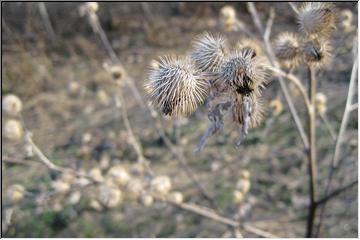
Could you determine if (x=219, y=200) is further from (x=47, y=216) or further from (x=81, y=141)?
(x=81, y=141)

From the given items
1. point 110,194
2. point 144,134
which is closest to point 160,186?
point 110,194

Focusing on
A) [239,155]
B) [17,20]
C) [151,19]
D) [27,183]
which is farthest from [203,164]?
[17,20]

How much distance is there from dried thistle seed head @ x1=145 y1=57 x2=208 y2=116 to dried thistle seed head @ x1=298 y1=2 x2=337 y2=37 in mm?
519

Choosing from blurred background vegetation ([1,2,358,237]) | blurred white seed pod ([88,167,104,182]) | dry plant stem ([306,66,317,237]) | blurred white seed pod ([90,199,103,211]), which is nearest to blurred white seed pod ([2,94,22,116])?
blurred background vegetation ([1,2,358,237])

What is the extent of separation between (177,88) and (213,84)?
0.13m

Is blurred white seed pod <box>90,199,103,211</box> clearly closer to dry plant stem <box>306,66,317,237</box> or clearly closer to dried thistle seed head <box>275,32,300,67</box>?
dry plant stem <box>306,66,317,237</box>

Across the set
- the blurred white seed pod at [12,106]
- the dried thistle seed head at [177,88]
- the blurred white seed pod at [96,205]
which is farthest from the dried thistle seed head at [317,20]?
the blurred white seed pod at [96,205]

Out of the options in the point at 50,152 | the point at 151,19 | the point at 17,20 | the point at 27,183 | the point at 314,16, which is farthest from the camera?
the point at 17,20

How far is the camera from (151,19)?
8.70m

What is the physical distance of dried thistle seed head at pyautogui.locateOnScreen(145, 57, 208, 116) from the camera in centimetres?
148

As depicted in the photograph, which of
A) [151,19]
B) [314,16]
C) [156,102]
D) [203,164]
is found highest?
[151,19]

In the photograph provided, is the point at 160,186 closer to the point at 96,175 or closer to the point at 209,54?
the point at 96,175

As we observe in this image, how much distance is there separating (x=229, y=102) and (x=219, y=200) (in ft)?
9.85

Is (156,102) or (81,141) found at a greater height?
(81,141)
